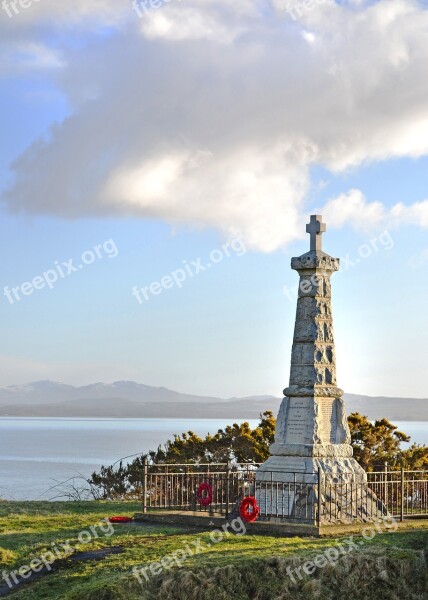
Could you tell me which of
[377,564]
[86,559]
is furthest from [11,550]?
[377,564]

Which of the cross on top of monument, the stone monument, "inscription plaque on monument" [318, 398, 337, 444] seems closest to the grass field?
the stone monument

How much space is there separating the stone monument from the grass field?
2765 millimetres

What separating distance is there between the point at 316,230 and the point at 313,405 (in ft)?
13.8

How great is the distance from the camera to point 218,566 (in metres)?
15.3

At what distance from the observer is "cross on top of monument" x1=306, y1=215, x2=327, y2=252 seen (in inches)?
903

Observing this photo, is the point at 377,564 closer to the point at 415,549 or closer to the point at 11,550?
the point at 415,549

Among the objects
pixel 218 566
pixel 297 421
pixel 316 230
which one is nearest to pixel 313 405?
pixel 297 421

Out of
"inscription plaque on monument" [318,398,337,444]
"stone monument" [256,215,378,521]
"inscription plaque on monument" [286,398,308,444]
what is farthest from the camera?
"inscription plaque on monument" [318,398,337,444]

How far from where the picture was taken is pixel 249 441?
33031mm

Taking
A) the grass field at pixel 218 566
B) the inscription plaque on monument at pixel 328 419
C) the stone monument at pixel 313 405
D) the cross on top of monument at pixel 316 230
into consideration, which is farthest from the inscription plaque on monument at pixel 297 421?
the cross on top of monument at pixel 316 230

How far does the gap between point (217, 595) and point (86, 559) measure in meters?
2.92

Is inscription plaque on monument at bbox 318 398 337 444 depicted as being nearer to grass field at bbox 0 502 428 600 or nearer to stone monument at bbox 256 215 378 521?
stone monument at bbox 256 215 378 521

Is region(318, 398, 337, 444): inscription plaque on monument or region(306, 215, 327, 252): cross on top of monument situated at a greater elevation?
region(306, 215, 327, 252): cross on top of monument

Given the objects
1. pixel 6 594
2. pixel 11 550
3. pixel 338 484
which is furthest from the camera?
pixel 338 484
